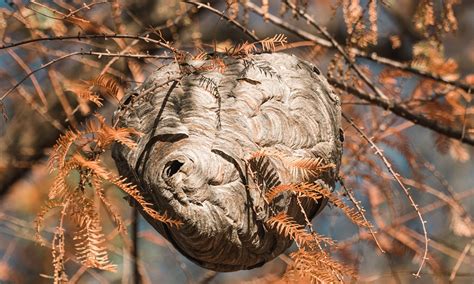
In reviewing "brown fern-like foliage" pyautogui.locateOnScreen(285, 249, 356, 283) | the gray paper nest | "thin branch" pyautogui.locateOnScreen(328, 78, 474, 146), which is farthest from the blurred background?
"brown fern-like foliage" pyautogui.locateOnScreen(285, 249, 356, 283)

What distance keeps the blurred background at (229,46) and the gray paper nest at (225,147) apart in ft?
0.73

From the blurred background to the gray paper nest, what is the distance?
22 centimetres

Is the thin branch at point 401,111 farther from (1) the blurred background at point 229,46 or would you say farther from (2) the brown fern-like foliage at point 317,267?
(2) the brown fern-like foliage at point 317,267

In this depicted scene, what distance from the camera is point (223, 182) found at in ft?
6.11

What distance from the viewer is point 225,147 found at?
6.18 ft

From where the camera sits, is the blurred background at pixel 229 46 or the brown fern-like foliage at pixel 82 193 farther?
the blurred background at pixel 229 46

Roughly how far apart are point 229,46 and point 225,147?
113cm

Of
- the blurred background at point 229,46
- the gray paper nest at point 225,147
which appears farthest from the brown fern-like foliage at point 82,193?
the blurred background at point 229,46

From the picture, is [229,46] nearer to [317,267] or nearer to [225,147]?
[225,147]

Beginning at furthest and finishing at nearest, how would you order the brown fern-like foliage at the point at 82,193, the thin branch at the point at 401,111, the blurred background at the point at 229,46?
1. the blurred background at the point at 229,46
2. the thin branch at the point at 401,111
3. the brown fern-like foliage at the point at 82,193

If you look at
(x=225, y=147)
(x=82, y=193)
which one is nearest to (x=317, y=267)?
(x=225, y=147)

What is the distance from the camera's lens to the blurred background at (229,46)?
→ 275cm

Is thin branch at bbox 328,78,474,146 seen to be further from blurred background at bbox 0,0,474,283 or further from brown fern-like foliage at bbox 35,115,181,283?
brown fern-like foliage at bbox 35,115,181,283

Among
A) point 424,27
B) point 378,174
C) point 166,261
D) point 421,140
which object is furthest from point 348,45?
point 421,140
